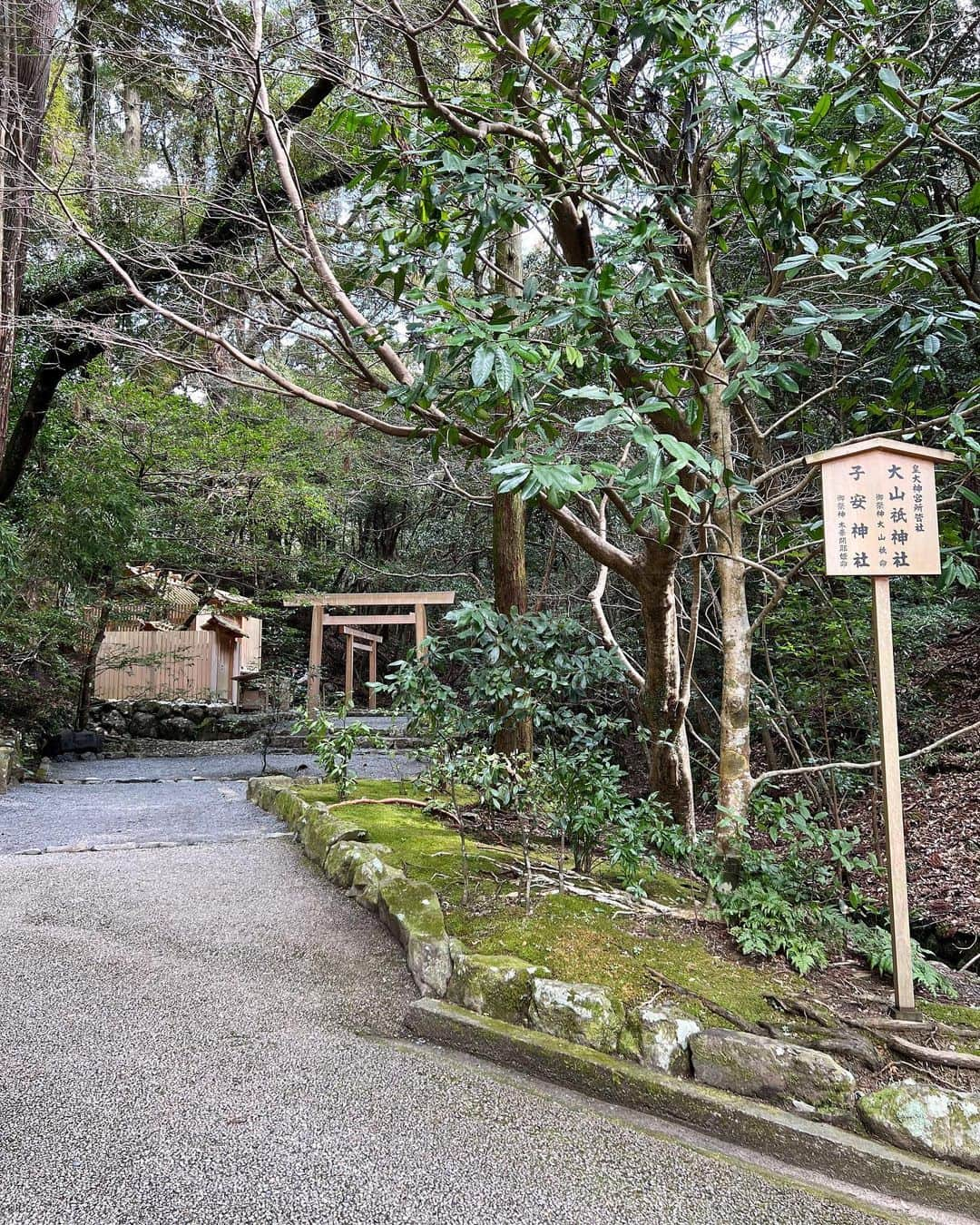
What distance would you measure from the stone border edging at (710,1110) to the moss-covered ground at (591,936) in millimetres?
237

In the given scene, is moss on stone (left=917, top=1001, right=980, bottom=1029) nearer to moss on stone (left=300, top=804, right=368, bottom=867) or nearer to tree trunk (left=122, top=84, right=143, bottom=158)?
moss on stone (left=300, top=804, right=368, bottom=867)

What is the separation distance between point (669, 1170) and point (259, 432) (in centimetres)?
816

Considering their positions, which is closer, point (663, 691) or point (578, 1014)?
point (578, 1014)

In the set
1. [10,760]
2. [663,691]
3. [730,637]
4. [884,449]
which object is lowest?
[10,760]

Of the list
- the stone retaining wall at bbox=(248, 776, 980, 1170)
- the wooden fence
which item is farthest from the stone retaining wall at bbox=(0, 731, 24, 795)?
the stone retaining wall at bbox=(248, 776, 980, 1170)

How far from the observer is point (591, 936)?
2605mm

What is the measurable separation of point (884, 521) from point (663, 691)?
1.29 m

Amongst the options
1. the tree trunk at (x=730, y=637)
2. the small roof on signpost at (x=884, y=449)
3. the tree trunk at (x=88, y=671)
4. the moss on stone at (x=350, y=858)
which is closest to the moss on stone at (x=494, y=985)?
the tree trunk at (x=730, y=637)

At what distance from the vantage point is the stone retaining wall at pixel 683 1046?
5.64 ft

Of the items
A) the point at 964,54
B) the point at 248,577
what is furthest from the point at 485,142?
the point at 248,577

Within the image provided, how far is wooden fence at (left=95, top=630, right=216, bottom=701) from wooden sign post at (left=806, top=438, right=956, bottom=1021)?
41.9 ft

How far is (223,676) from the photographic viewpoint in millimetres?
16375

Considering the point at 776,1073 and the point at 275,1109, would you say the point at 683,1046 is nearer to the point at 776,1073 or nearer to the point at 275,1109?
the point at 776,1073

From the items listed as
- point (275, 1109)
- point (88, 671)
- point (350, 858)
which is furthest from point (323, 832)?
point (88, 671)
